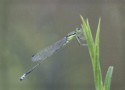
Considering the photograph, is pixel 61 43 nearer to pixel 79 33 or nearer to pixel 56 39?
pixel 79 33

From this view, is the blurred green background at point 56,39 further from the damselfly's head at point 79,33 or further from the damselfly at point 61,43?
the damselfly's head at point 79,33

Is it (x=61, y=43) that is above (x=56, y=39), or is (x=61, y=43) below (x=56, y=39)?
below

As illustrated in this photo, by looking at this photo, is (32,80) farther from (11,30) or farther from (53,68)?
(11,30)

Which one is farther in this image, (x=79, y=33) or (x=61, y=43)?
(x=61, y=43)

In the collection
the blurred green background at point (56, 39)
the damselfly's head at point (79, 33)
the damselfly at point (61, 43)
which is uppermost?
the blurred green background at point (56, 39)

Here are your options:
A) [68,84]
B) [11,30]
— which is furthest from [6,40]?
[68,84]

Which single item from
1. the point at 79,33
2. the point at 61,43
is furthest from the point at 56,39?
the point at 79,33

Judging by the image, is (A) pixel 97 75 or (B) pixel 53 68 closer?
(A) pixel 97 75

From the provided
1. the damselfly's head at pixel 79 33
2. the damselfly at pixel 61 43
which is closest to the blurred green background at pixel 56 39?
the damselfly at pixel 61 43

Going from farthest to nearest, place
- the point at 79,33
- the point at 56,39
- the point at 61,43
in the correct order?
the point at 56,39 → the point at 61,43 → the point at 79,33
